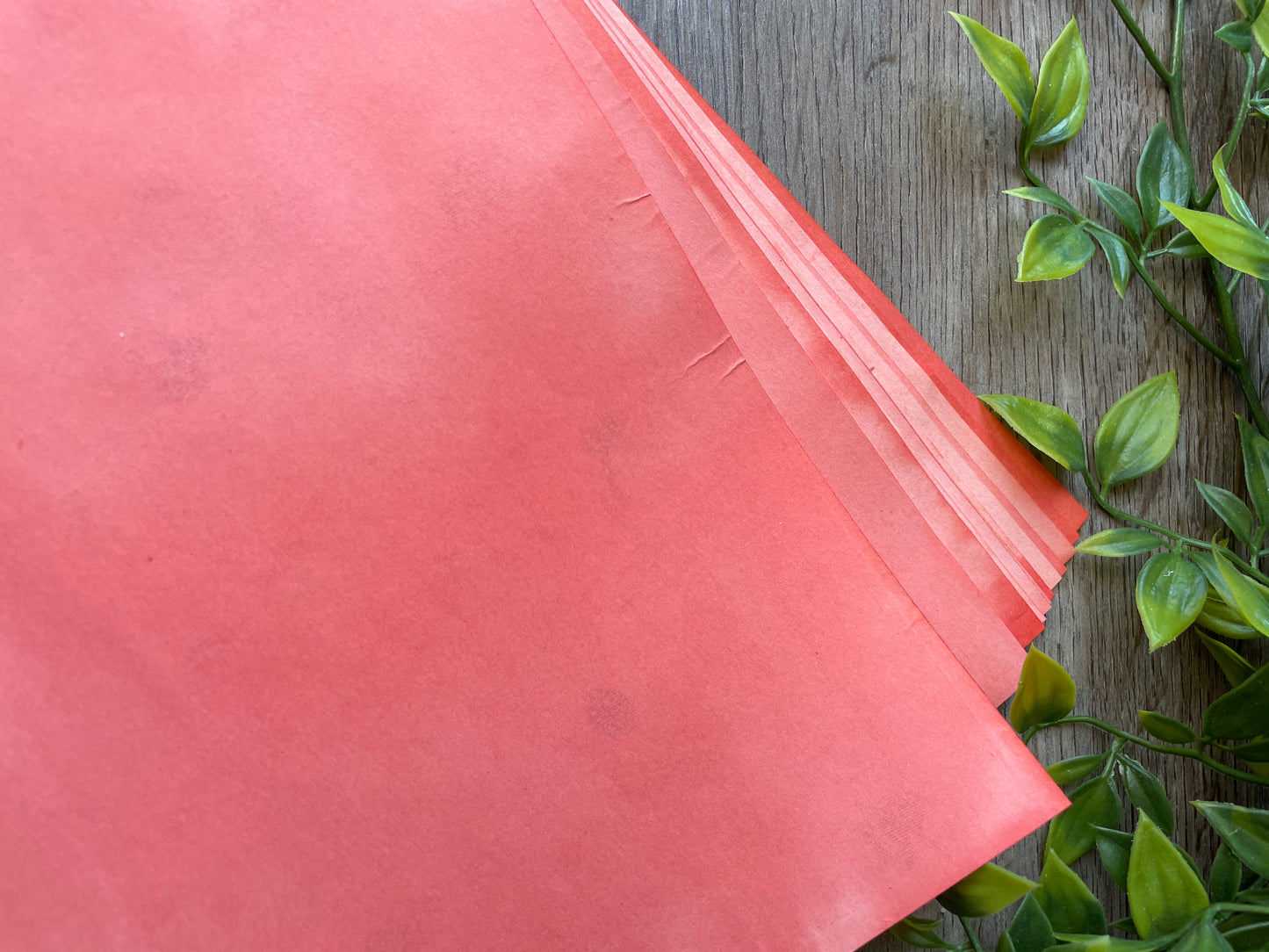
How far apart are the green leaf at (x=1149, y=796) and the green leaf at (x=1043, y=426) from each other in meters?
0.21

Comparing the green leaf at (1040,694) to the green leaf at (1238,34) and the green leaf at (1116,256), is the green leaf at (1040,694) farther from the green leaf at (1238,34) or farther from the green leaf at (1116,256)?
the green leaf at (1238,34)

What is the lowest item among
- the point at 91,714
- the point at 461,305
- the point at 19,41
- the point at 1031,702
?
the point at 1031,702

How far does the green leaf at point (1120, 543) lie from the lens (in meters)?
0.55

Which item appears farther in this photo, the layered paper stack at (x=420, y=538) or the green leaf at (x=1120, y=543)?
the green leaf at (x=1120, y=543)

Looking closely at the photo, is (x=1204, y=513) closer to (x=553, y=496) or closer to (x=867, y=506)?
(x=867, y=506)

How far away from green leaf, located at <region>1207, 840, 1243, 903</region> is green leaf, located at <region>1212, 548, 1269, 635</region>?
0.55ft

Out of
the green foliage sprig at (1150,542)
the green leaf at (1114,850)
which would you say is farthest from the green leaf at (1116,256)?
the green leaf at (1114,850)

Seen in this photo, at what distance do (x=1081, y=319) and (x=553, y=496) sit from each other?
0.41 meters

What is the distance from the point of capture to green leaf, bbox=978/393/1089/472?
556mm

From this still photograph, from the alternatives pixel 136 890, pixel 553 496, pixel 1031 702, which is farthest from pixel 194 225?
pixel 1031 702

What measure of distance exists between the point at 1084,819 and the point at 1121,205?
0.42m

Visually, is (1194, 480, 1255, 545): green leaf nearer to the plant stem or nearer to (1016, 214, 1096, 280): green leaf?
(1016, 214, 1096, 280): green leaf

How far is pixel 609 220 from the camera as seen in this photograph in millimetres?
479

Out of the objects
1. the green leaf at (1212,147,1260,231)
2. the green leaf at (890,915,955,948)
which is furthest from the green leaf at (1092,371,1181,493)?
the green leaf at (890,915,955,948)
